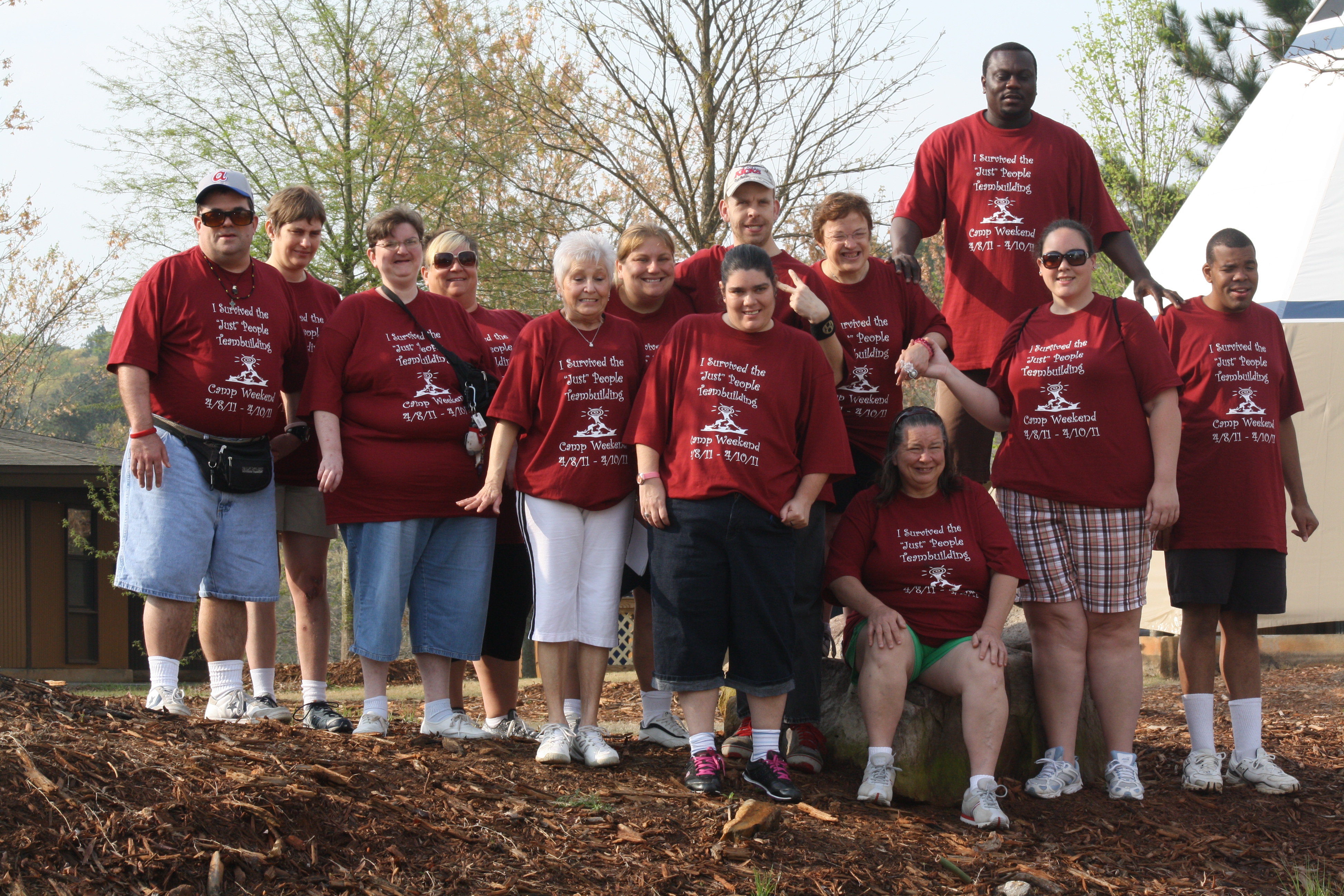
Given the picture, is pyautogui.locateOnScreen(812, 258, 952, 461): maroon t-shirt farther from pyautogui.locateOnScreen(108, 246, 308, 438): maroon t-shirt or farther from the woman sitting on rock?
pyautogui.locateOnScreen(108, 246, 308, 438): maroon t-shirt

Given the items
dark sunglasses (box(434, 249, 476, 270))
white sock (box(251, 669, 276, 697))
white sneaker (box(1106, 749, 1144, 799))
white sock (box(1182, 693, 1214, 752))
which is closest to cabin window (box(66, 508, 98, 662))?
white sock (box(251, 669, 276, 697))

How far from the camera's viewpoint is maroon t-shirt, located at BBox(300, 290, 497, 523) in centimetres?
453

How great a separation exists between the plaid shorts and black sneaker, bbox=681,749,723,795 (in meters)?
1.46

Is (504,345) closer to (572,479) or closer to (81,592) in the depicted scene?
(572,479)

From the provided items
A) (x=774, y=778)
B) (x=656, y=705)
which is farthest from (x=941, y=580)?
(x=656, y=705)

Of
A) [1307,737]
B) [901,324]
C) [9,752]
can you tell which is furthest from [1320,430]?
[9,752]

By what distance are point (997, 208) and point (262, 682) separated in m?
3.81

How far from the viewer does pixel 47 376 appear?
35.1 m

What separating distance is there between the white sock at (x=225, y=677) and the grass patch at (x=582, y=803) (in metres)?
1.55

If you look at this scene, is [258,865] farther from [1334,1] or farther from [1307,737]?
[1334,1]

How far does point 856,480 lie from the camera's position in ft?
16.5

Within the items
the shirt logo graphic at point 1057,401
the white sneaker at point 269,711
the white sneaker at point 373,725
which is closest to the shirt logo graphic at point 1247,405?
the shirt logo graphic at point 1057,401

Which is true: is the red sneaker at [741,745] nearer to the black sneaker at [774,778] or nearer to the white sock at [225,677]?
the black sneaker at [774,778]

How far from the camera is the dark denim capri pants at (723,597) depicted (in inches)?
164
